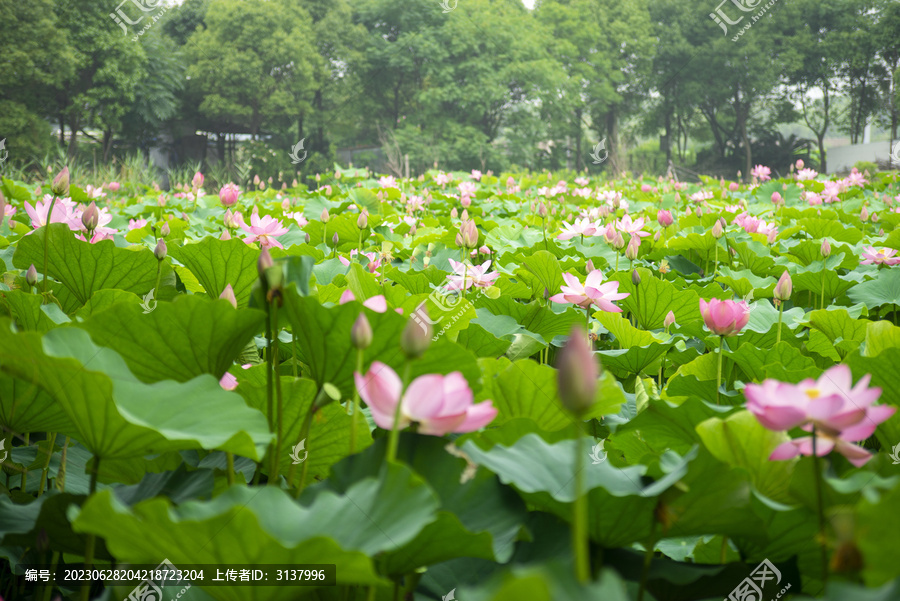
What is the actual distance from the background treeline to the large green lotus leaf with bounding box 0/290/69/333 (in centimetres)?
2085

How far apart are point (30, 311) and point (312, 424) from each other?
1.69ft

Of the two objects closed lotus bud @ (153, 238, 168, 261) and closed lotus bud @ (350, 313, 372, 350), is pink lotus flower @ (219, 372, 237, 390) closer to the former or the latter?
closed lotus bud @ (350, 313, 372, 350)

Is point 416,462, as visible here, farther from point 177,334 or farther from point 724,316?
point 724,316

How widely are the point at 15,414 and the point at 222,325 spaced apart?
319mm

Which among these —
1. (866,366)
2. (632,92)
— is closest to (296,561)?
(866,366)

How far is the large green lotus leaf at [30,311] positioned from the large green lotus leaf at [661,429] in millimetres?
779

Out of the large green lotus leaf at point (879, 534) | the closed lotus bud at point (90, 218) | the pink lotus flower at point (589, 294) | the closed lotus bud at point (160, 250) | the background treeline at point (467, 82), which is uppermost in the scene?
the background treeline at point (467, 82)

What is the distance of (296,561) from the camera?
1.40 ft

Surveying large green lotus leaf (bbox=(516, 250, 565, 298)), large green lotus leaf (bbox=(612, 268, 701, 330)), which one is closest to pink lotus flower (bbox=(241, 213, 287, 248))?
large green lotus leaf (bbox=(516, 250, 565, 298))

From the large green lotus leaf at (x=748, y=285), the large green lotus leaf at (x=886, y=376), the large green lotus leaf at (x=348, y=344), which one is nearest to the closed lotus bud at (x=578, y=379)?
the large green lotus leaf at (x=348, y=344)

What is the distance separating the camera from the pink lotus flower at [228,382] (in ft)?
2.50

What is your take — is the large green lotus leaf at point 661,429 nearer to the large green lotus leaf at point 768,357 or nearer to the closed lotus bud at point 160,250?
the large green lotus leaf at point 768,357

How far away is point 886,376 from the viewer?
731mm

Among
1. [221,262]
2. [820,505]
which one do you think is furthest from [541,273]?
[820,505]
